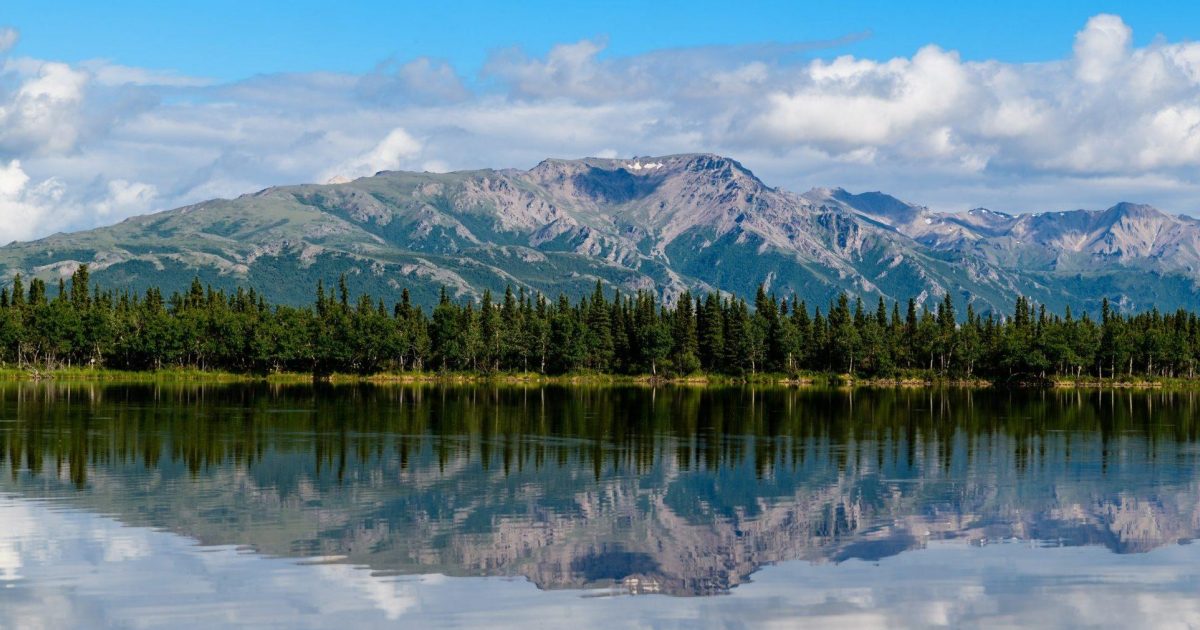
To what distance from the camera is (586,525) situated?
163 feet

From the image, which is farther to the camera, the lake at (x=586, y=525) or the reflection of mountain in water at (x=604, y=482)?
the reflection of mountain in water at (x=604, y=482)

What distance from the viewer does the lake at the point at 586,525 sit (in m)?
35.6

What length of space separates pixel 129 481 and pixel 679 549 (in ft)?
104

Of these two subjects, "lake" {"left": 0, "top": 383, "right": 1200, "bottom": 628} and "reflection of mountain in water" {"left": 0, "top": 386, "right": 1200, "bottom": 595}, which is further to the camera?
"reflection of mountain in water" {"left": 0, "top": 386, "right": 1200, "bottom": 595}

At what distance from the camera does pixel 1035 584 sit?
129 feet

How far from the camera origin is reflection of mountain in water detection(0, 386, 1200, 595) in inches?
1769

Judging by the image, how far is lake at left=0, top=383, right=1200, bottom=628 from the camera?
35.6m

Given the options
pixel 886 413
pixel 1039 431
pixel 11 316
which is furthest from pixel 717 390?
pixel 11 316

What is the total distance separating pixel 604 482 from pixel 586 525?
1418cm

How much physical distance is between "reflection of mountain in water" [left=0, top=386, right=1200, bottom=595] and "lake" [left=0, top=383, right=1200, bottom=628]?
0.24 metres

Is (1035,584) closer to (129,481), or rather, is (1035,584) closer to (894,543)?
(894,543)

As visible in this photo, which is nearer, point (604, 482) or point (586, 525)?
point (586, 525)

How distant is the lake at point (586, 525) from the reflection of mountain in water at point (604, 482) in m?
0.24

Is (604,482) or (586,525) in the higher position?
(604,482)
